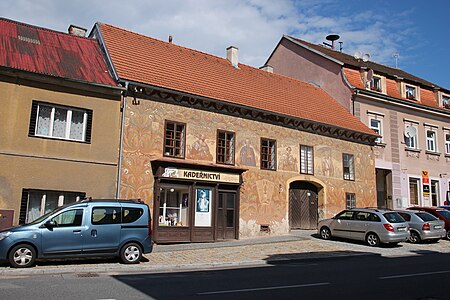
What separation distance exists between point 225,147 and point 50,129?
7.80 metres

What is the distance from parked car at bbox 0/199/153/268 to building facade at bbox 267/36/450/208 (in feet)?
60.5

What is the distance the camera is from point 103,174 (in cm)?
1662

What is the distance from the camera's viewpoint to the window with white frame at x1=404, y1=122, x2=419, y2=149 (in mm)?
29266

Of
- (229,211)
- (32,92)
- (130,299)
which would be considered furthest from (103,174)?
(130,299)

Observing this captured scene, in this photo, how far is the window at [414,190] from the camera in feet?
96.1

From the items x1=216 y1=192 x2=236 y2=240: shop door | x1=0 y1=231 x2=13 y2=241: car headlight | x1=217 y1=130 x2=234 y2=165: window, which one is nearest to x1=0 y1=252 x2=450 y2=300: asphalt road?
x1=0 y1=231 x2=13 y2=241: car headlight

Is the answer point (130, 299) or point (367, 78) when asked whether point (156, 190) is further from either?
point (367, 78)

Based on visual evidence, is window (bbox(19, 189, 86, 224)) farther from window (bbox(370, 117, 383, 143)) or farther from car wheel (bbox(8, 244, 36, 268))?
window (bbox(370, 117, 383, 143))

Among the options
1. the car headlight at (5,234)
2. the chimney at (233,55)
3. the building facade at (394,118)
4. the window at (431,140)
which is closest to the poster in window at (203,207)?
the car headlight at (5,234)

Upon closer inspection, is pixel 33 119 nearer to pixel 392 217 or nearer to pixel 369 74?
pixel 392 217

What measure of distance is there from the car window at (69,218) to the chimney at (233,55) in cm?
1518

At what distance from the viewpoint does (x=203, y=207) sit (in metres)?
19.1

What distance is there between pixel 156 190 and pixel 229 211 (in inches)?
154

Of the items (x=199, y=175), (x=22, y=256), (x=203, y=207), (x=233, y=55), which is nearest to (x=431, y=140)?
(x=233, y=55)
